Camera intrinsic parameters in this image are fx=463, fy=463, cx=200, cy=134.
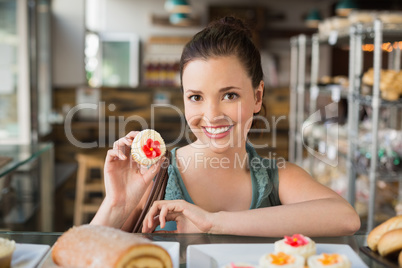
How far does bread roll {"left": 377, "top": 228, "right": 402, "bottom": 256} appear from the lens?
100 cm

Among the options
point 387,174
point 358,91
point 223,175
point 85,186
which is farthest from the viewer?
point 85,186

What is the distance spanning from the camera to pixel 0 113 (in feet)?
16.6

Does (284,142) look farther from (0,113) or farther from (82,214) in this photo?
(0,113)

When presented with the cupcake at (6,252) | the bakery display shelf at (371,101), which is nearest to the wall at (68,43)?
the bakery display shelf at (371,101)

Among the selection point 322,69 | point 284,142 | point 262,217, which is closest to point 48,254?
point 262,217

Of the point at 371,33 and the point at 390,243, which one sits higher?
Result: the point at 371,33

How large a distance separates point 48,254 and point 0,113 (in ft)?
Answer: 14.7

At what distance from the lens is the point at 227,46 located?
145 cm

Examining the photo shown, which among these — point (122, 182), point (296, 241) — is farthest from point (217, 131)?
point (296, 241)

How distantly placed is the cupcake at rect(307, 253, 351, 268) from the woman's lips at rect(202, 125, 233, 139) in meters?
0.54

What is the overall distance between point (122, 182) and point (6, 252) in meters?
0.48

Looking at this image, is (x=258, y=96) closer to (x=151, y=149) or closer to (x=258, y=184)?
(x=258, y=184)

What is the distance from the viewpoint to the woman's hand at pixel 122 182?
1331 mm

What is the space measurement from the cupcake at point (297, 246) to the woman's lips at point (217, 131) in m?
0.46
